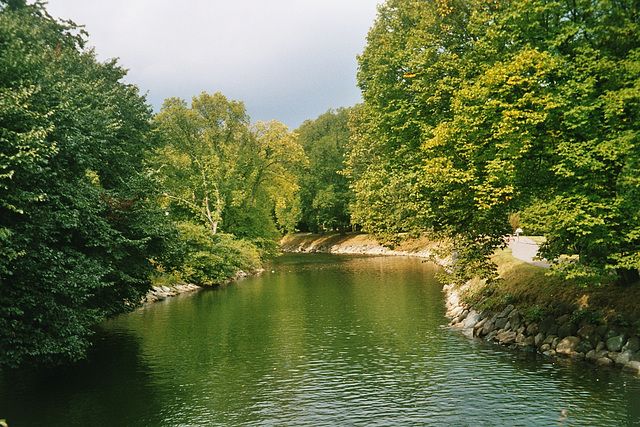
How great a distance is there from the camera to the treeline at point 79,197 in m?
15.8

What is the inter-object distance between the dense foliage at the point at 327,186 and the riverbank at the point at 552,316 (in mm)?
54151

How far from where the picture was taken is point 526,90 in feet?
63.8

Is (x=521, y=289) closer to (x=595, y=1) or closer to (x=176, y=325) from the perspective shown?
(x=595, y=1)

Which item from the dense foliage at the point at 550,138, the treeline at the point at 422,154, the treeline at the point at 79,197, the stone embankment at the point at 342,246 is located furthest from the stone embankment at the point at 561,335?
the stone embankment at the point at 342,246

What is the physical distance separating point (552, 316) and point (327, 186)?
225ft

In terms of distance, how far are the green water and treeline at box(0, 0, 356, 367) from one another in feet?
6.38

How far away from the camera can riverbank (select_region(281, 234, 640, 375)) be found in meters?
18.8

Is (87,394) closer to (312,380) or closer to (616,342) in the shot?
(312,380)

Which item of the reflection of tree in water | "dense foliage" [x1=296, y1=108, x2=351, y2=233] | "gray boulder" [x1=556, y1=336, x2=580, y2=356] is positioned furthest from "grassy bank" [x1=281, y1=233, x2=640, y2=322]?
"dense foliage" [x1=296, y1=108, x2=351, y2=233]

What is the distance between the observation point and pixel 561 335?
822 inches

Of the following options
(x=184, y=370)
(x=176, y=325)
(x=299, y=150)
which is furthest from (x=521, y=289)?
(x=299, y=150)

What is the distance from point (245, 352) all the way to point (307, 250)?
233 feet

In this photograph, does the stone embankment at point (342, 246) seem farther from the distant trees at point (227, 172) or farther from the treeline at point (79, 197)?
the treeline at point (79, 197)

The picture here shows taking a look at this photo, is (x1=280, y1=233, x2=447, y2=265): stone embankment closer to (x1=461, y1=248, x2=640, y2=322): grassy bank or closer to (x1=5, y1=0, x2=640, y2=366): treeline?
(x1=461, y1=248, x2=640, y2=322): grassy bank
